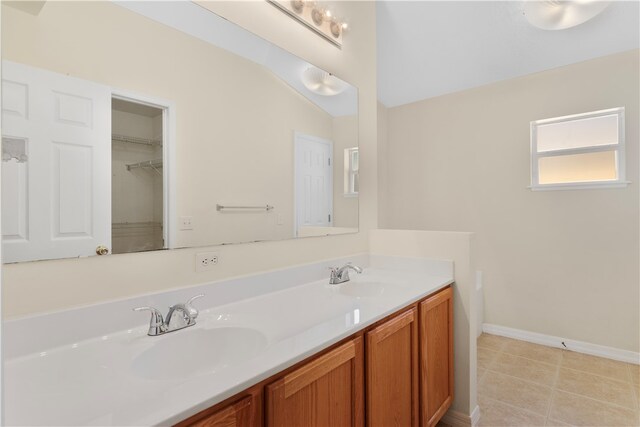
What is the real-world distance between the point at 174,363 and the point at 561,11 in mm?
2939

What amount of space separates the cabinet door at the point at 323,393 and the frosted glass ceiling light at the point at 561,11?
2477mm

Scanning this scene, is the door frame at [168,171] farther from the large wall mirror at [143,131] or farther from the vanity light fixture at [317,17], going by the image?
the vanity light fixture at [317,17]

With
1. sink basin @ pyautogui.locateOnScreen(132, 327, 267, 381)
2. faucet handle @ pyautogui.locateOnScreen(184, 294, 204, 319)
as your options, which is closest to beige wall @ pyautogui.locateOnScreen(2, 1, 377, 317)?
faucet handle @ pyautogui.locateOnScreen(184, 294, 204, 319)

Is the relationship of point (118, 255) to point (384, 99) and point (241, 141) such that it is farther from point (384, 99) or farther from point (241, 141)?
point (384, 99)

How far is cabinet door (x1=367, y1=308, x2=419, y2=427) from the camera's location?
1.26 metres

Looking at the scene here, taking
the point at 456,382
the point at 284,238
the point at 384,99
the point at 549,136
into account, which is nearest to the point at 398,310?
the point at 284,238

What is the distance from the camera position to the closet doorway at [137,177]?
113 centimetres

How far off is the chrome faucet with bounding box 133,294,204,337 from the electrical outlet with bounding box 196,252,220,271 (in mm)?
177

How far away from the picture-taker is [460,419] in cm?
189

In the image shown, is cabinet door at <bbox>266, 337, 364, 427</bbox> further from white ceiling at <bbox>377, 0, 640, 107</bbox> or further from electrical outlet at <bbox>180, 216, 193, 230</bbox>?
white ceiling at <bbox>377, 0, 640, 107</bbox>

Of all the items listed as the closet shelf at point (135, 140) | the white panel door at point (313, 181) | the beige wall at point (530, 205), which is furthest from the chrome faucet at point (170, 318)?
the beige wall at point (530, 205)

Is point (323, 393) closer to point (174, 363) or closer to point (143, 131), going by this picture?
point (174, 363)

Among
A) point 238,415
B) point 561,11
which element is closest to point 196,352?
point 238,415

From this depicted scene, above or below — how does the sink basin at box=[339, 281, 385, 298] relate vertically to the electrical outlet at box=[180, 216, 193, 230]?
below
